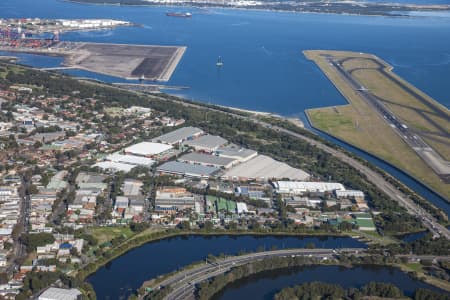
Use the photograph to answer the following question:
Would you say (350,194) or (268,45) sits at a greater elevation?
(268,45)

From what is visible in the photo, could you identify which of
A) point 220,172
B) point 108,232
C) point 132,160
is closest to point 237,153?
point 220,172

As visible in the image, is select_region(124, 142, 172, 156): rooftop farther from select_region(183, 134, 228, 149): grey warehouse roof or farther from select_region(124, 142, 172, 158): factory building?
select_region(183, 134, 228, 149): grey warehouse roof

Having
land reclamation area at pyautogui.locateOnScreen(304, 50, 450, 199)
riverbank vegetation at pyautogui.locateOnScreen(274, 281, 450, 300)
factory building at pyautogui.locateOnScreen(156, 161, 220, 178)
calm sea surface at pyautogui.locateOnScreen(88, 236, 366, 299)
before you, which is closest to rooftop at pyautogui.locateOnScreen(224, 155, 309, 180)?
factory building at pyautogui.locateOnScreen(156, 161, 220, 178)

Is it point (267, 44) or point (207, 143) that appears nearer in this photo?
point (207, 143)

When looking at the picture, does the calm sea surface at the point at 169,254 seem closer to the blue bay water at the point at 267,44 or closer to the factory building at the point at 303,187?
the factory building at the point at 303,187

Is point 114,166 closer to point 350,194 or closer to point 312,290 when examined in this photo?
point 350,194

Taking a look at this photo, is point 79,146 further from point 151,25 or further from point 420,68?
point 151,25
